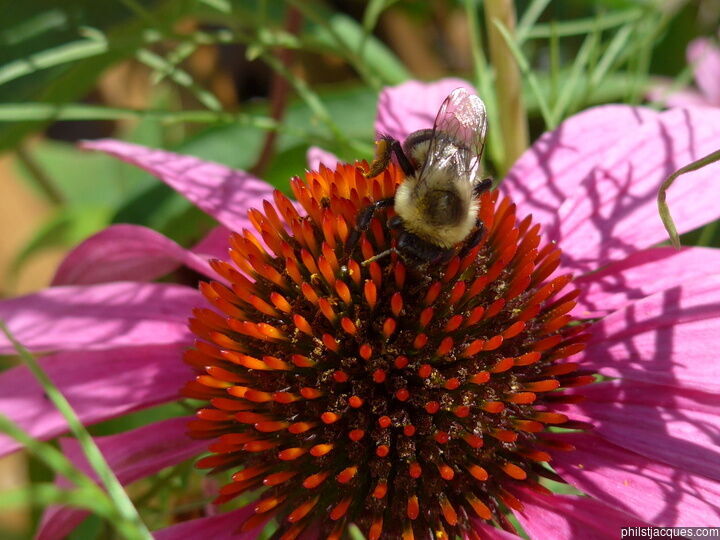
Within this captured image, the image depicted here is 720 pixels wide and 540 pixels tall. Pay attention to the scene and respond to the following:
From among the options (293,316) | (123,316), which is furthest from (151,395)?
(293,316)

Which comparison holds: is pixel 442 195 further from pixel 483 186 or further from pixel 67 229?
pixel 67 229

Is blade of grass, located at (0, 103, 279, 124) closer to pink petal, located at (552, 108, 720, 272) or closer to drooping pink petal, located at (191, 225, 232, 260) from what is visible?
drooping pink petal, located at (191, 225, 232, 260)

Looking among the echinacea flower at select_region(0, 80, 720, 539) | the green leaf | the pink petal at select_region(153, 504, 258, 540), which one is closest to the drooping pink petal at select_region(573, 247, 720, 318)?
the echinacea flower at select_region(0, 80, 720, 539)

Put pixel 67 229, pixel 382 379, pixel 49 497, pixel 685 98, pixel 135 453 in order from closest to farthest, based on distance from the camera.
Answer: pixel 49 497 < pixel 382 379 < pixel 135 453 < pixel 67 229 < pixel 685 98

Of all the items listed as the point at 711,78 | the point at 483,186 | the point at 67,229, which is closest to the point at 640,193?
the point at 483,186

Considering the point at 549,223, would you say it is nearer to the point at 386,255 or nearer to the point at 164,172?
the point at 386,255

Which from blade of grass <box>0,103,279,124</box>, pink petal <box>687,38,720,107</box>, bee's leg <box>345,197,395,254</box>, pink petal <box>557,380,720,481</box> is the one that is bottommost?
pink petal <box>557,380,720,481</box>

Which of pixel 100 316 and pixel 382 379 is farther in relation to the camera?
pixel 100 316
